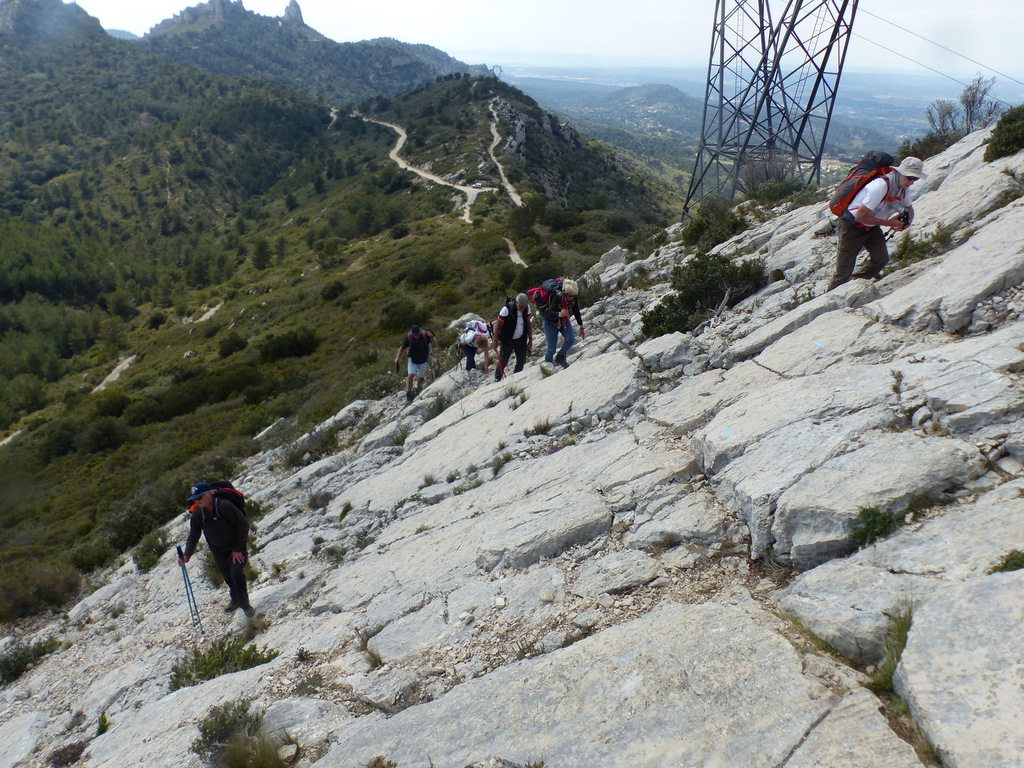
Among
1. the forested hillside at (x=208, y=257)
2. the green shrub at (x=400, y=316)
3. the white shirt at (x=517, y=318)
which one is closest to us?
the white shirt at (x=517, y=318)

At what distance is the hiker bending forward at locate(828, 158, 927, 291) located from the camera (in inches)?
259

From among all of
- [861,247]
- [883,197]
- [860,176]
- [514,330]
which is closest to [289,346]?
[514,330]

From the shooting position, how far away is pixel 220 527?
7.16 metres

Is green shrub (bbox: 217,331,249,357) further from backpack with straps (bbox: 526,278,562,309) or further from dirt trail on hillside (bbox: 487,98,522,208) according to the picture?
backpack with straps (bbox: 526,278,562,309)

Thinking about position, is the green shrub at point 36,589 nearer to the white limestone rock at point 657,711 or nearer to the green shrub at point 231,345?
the white limestone rock at point 657,711

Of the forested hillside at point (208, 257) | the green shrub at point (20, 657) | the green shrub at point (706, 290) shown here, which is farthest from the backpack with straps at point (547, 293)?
the green shrub at point (20, 657)

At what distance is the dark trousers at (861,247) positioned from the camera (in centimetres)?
717

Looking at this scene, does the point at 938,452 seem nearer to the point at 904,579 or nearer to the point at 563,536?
the point at 904,579

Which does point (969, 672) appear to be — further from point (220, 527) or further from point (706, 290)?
point (706, 290)

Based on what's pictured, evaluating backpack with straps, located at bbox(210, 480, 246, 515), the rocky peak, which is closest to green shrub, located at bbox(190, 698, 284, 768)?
backpack with straps, located at bbox(210, 480, 246, 515)

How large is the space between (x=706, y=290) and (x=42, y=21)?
254 meters

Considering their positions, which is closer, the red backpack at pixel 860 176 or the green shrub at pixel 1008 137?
the red backpack at pixel 860 176

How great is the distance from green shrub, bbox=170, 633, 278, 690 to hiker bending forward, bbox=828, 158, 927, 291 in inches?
343

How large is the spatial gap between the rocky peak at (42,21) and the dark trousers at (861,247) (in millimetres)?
245252
